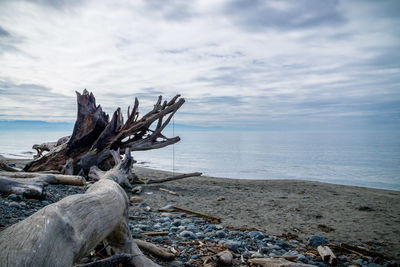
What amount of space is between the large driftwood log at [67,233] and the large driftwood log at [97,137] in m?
6.26

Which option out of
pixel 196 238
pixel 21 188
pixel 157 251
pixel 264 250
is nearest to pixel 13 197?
pixel 21 188

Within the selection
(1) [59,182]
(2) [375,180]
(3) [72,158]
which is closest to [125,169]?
(1) [59,182]

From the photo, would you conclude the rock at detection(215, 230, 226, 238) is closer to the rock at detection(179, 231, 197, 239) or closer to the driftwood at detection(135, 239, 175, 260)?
the rock at detection(179, 231, 197, 239)

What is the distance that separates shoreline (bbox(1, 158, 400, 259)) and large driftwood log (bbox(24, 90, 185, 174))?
6.31 ft

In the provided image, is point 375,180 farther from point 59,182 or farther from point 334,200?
point 59,182

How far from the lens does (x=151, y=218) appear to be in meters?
5.43

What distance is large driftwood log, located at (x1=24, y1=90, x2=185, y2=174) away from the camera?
888 cm

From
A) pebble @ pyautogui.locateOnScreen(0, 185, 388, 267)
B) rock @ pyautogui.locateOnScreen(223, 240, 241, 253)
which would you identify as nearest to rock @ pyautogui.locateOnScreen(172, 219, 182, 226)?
pebble @ pyautogui.locateOnScreen(0, 185, 388, 267)

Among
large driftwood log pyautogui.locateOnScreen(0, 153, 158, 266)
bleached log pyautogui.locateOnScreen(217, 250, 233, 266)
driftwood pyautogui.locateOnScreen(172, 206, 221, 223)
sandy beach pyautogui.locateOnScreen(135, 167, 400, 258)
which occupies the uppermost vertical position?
large driftwood log pyautogui.locateOnScreen(0, 153, 158, 266)

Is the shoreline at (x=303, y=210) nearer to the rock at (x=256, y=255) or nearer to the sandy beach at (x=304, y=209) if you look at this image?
the sandy beach at (x=304, y=209)

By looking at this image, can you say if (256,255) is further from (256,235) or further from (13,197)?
(13,197)

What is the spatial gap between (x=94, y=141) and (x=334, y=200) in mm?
8284

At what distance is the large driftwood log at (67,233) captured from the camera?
5.53 feet

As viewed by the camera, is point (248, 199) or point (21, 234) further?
point (248, 199)
